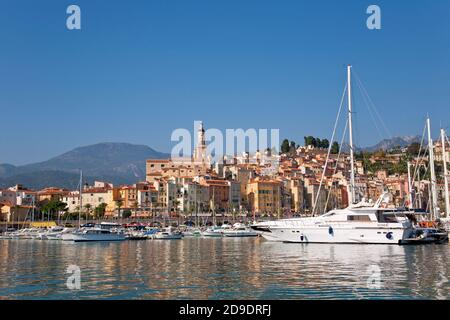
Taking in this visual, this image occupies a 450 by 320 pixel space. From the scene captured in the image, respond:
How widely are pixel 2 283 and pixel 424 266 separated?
15.7 m

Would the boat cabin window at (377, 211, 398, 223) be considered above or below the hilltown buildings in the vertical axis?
below

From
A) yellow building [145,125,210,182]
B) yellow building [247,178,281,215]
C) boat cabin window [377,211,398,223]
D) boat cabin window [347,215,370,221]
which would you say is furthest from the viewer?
yellow building [145,125,210,182]

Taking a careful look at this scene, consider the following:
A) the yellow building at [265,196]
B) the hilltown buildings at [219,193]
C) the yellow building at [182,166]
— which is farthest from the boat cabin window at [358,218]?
the yellow building at [182,166]

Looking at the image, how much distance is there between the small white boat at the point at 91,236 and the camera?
51.8 metres

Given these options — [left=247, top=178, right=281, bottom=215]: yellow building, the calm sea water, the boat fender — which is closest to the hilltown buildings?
[left=247, top=178, right=281, bottom=215]: yellow building

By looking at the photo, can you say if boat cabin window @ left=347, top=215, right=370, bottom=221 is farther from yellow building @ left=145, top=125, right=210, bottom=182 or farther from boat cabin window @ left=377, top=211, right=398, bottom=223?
yellow building @ left=145, top=125, right=210, bottom=182

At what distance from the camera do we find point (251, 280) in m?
16.7

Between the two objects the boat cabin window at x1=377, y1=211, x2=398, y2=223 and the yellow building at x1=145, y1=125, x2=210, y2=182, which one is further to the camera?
the yellow building at x1=145, y1=125, x2=210, y2=182

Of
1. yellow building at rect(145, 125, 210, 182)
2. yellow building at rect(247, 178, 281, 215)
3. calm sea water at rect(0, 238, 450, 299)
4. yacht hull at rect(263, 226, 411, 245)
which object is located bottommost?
calm sea water at rect(0, 238, 450, 299)

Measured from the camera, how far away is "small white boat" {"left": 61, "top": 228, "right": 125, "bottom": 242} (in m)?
51.8

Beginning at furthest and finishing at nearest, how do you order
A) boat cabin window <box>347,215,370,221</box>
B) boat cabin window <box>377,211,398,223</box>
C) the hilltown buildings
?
the hilltown buildings → boat cabin window <box>377,211,398,223</box> → boat cabin window <box>347,215,370,221</box>

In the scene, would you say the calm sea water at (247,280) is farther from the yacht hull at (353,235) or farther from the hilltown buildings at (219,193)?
the hilltown buildings at (219,193)

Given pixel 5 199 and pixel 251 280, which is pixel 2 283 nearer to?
pixel 251 280
